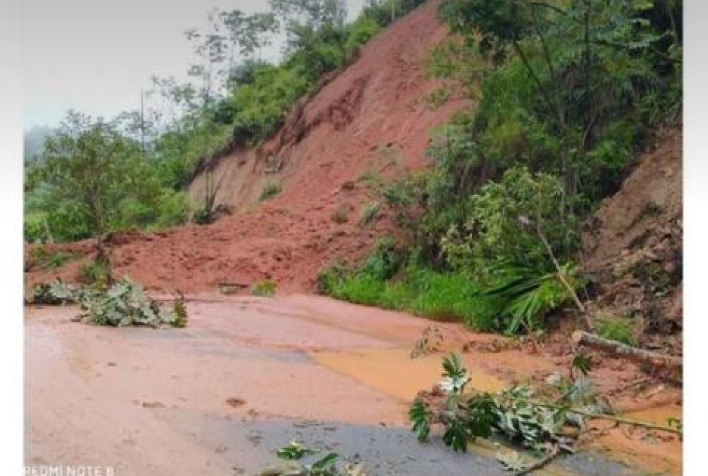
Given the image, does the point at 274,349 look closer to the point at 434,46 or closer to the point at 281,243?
the point at 281,243

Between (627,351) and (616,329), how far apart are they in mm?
147

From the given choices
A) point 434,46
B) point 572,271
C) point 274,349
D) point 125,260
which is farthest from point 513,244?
point 125,260

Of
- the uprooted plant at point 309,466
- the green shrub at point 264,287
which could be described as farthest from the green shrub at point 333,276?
the uprooted plant at point 309,466

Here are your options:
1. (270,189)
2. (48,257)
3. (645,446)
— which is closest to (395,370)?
(645,446)

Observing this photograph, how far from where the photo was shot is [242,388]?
3.61 meters

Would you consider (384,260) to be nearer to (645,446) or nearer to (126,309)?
(126,309)

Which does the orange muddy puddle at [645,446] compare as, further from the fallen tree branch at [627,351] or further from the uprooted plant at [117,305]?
the uprooted plant at [117,305]

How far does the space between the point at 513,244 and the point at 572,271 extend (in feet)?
1.13

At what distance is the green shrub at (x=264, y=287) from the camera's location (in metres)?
4.45

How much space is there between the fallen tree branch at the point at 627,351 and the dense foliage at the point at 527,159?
26 cm

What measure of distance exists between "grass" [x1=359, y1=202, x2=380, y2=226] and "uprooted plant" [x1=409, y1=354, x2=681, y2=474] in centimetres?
128

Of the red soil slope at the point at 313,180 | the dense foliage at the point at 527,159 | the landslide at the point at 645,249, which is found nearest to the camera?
the landslide at the point at 645,249

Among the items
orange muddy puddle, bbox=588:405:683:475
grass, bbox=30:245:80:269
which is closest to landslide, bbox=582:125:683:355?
orange muddy puddle, bbox=588:405:683:475
